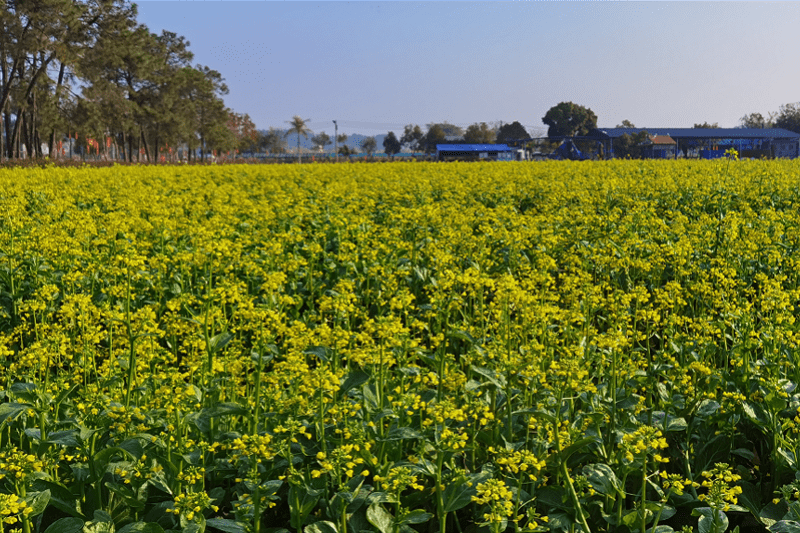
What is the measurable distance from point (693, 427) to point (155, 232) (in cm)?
702

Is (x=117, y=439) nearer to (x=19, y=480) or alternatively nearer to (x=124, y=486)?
(x=124, y=486)

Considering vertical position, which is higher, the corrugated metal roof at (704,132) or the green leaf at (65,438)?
the corrugated metal roof at (704,132)

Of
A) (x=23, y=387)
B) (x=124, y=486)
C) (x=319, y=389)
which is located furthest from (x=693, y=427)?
(x=23, y=387)

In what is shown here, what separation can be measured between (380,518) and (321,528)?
270 millimetres

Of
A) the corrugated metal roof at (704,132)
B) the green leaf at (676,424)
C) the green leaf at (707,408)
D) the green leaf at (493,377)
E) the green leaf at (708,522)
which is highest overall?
the corrugated metal roof at (704,132)

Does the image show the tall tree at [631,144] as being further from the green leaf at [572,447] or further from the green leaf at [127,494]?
the green leaf at [127,494]

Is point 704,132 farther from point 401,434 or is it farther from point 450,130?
point 401,434

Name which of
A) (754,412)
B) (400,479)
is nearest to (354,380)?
(400,479)

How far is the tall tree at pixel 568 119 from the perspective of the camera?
132250 mm

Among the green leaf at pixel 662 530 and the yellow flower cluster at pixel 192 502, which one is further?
the green leaf at pixel 662 530

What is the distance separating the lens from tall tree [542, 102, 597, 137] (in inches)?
5207

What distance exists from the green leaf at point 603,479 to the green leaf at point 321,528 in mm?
1232

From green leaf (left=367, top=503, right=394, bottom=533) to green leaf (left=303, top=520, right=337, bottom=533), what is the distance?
6.7 inches

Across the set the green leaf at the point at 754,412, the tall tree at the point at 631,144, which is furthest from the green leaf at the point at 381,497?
the tall tree at the point at 631,144
